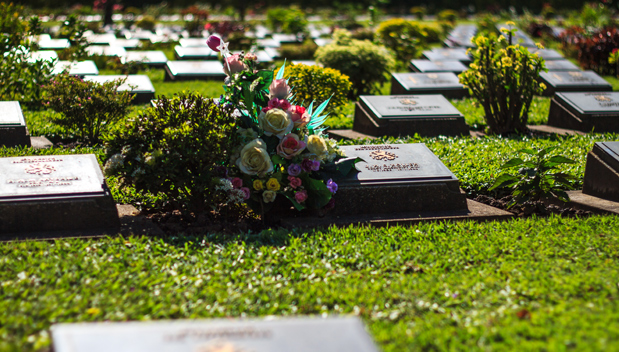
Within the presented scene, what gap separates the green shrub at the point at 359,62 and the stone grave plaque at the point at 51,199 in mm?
6523

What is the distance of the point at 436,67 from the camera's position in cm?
1231

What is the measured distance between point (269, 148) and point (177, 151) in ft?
2.20

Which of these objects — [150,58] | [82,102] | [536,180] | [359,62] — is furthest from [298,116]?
[150,58]

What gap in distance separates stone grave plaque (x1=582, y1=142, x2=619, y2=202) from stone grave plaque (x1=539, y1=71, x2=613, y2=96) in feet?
19.7

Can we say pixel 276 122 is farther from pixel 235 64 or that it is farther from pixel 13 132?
pixel 13 132

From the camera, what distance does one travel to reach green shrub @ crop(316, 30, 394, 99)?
33.9 feet

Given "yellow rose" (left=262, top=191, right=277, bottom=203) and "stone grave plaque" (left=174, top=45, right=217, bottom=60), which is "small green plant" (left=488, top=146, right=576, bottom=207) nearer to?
"yellow rose" (left=262, top=191, right=277, bottom=203)

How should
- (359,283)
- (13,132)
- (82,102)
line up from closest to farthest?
(359,283), (13,132), (82,102)

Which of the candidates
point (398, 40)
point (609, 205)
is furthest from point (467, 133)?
point (398, 40)

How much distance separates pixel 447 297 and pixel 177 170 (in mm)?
2103

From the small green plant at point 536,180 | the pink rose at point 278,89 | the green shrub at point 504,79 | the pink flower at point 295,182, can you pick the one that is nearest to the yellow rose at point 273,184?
the pink flower at point 295,182

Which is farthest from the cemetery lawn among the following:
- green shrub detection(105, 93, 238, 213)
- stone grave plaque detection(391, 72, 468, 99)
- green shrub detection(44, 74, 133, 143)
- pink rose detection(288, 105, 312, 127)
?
stone grave plaque detection(391, 72, 468, 99)

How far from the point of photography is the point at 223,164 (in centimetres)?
454

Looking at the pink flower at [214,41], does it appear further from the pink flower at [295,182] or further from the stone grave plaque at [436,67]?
the stone grave plaque at [436,67]
